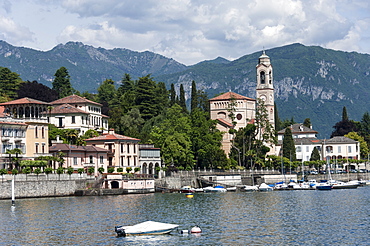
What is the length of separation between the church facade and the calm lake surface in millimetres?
49456

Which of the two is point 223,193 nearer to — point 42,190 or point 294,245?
point 42,190

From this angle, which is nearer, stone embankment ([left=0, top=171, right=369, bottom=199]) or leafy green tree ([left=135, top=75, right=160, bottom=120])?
stone embankment ([left=0, top=171, right=369, bottom=199])

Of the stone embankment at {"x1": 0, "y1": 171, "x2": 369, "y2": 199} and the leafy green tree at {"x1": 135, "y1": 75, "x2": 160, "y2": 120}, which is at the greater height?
the leafy green tree at {"x1": 135, "y1": 75, "x2": 160, "y2": 120}

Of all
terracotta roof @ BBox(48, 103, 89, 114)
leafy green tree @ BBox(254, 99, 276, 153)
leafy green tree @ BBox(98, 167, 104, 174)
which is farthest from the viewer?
leafy green tree @ BBox(254, 99, 276, 153)

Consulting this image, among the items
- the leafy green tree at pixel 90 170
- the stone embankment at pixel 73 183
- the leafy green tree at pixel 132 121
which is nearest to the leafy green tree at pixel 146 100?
the leafy green tree at pixel 132 121

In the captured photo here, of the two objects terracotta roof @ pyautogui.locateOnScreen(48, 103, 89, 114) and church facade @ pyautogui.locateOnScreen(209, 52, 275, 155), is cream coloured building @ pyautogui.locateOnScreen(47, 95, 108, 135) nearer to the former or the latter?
terracotta roof @ pyautogui.locateOnScreen(48, 103, 89, 114)

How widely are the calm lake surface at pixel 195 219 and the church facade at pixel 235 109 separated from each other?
49456mm

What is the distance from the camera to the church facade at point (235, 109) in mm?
133488

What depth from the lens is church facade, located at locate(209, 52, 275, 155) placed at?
13349 centimetres

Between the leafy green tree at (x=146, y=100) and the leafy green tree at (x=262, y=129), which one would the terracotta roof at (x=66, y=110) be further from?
the leafy green tree at (x=262, y=129)

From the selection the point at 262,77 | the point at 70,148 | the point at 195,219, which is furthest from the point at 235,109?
the point at 195,219

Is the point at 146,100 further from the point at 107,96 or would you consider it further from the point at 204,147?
the point at 204,147

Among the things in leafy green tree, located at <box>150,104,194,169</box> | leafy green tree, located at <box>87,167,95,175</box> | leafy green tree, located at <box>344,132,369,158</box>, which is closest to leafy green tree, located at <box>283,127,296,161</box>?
leafy green tree, located at <box>344,132,369,158</box>

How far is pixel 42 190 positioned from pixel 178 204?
1748 cm
